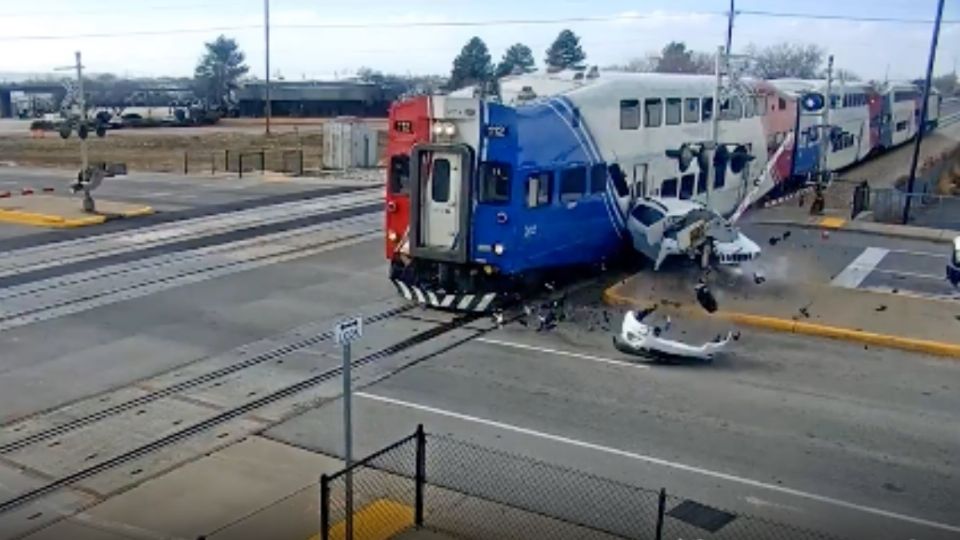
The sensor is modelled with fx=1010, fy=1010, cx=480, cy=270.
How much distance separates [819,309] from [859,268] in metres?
4.53

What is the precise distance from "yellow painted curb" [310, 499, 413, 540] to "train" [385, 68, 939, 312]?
7.18 m

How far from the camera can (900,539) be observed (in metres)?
8.18

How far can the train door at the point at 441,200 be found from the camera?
15.3 meters

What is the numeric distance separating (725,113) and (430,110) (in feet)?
31.2

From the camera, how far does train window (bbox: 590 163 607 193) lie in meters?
16.9

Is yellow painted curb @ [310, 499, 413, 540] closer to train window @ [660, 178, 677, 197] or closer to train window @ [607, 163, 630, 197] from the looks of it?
train window @ [607, 163, 630, 197]

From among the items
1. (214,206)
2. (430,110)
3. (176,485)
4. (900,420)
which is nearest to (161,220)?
(214,206)

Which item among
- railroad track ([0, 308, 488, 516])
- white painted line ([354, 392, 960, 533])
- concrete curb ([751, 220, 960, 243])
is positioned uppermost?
concrete curb ([751, 220, 960, 243])

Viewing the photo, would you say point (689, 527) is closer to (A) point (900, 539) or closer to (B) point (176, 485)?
(A) point (900, 539)

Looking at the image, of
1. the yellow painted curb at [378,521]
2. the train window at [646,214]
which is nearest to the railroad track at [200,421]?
the yellow painted curb at [378,521]

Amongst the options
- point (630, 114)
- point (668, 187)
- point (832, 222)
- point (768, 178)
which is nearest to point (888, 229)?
point (832, 222)

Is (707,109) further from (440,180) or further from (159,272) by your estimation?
(159,272)

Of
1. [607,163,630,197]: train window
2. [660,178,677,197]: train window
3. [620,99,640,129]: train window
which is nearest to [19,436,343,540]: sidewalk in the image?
[607,163,630,197]: train window

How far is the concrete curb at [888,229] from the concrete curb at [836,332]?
31.9 ft
